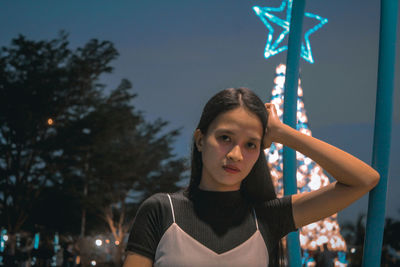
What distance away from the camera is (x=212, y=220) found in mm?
2137

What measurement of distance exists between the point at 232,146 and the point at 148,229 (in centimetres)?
49

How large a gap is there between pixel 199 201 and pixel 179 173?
76.0ft

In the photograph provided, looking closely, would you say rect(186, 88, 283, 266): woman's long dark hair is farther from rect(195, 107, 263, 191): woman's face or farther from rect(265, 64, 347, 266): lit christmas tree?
rect(265, 64, 347, 266): lit christmas tree

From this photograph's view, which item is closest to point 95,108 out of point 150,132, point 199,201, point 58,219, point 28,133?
point 28,133

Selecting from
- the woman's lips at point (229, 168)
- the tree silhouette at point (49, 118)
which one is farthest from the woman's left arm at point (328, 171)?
the tree silhouette at point (49, 118)

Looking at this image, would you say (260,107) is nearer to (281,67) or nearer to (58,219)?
(281,67)

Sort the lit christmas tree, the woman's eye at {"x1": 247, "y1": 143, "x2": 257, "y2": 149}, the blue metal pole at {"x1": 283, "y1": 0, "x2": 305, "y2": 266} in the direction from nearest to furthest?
the woman's eye at {"x1": 247, "y1": 143, "x2": 257, "y2": 149}, the blue metal pole at {"x1": 283, "y1": 0, "x2": 305, "y2": 266}, the lit christmas tree

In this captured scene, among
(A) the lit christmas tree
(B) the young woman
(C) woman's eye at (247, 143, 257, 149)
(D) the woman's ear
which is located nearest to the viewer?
(B) the young woman

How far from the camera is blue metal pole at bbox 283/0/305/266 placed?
2.78 metres

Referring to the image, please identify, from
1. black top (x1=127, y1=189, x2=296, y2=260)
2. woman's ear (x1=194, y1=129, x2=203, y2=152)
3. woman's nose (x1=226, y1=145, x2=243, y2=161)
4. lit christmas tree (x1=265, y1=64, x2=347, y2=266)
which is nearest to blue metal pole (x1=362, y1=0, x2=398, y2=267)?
black top (x1=127, y1=189, x2=296, y2=260)

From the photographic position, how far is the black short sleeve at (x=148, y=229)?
82.2 inches

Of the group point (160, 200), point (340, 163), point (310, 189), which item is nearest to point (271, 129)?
point (340, 163)

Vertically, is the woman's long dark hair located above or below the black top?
above

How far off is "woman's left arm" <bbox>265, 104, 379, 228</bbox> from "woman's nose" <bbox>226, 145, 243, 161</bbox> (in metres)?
0.18
